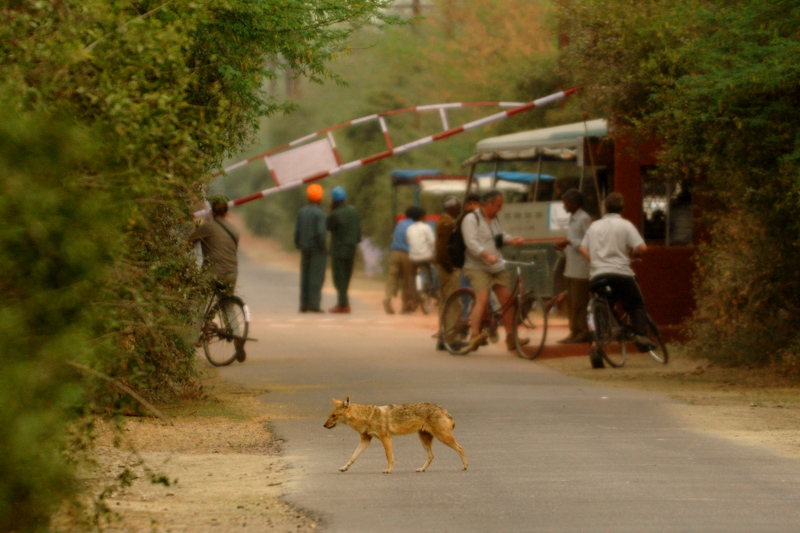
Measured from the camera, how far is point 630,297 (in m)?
13.3

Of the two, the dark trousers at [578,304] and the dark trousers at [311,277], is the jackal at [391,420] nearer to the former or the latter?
the dark trousers at [578,304]

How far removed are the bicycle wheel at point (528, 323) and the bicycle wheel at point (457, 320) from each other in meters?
0.66

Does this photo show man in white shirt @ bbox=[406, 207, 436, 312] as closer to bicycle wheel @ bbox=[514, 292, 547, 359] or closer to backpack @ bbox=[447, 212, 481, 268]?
backpack @ bbox=[447, 212, 481, 268]

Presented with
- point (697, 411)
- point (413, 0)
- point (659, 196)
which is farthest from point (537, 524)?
point (413, 0)

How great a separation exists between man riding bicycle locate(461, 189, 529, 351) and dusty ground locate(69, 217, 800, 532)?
1.00m

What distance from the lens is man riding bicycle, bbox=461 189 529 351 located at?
1491 centimetres

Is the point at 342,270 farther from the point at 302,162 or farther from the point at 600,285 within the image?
the point at 600,285

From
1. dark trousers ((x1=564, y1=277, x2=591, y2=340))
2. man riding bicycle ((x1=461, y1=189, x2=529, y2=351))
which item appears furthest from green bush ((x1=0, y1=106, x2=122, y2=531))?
dark trousers ((x1=564, y1=277, x2=591, y2=340))

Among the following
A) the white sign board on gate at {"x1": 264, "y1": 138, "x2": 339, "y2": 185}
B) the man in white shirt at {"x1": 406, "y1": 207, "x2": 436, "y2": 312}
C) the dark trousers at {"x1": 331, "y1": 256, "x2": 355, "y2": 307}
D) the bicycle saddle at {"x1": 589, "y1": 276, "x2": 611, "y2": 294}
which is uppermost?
the white sign board on gate at {"x1": 264, "y1": 138, "x2": 339, "y2": 185}

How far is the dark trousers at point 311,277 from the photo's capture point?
74.2ft

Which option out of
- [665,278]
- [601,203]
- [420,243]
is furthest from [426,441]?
[420,243]

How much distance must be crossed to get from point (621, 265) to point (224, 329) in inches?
170

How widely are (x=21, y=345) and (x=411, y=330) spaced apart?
1584 centimetres

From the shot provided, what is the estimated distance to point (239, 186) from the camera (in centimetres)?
9406
